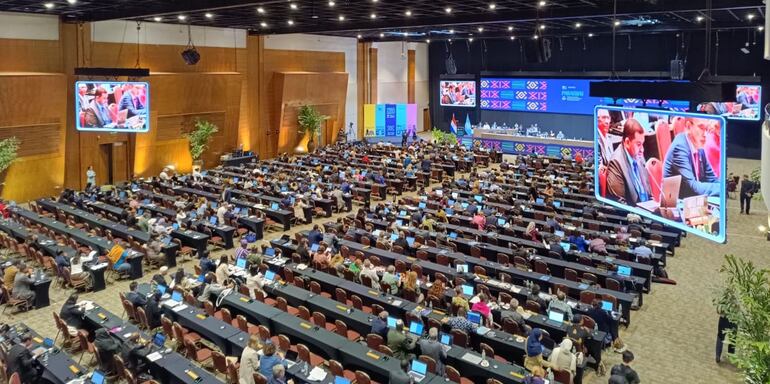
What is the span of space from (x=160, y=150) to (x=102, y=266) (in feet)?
50.5

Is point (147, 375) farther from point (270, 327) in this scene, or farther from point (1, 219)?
point (1, 219)

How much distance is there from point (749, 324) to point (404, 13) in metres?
20.2

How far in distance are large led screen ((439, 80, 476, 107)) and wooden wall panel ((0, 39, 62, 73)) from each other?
2444 cm

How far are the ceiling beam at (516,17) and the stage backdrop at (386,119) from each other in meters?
11.5

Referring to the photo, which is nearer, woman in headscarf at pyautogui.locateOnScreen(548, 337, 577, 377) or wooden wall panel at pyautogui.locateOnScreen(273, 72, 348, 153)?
woman in headscarf at pyautogui.locateOnScreen(548, 337, 577, 377)

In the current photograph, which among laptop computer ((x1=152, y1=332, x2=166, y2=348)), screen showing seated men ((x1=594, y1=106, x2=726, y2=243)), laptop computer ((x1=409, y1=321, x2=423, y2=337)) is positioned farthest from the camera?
laptop computer ((x1=409, y1=321, x2=423, y2=337))

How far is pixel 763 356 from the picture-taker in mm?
6535

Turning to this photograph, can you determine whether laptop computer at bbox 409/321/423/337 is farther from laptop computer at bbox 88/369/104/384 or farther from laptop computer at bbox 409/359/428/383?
laptop computer at bbox 88/369/104/384

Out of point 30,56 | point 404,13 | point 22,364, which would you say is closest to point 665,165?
point 22,364

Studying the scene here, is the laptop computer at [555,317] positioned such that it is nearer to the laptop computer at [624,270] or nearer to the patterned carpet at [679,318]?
the patterned carpet at [679,318]

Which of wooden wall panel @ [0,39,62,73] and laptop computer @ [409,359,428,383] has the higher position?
wooden wall panel @ [0,39,62,73]

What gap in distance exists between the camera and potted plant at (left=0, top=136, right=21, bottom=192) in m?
21.9

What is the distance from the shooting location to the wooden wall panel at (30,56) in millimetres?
23016

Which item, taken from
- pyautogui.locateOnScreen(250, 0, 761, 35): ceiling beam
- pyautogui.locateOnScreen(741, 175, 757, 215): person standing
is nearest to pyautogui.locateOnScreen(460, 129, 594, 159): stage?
pyautogui.locateOnScreen(250, 0, 761, 35): ceiling beam
